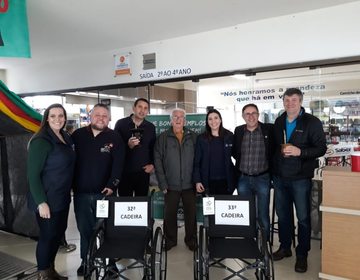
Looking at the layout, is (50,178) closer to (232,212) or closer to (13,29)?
(13,29)

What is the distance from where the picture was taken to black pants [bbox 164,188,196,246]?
2.88 meters

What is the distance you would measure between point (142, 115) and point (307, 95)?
2.26 metres

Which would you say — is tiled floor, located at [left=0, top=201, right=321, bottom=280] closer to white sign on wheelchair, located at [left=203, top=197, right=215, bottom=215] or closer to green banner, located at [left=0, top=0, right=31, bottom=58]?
white sign on wheelchair, located at [left=203, top=197, right=215, bottom=215]

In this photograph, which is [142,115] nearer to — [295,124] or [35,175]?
[35,175]

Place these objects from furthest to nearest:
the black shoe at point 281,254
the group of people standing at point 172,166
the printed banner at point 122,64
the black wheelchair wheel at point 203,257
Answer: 1. the printed banner at point 122,64
2. the black shoe at point 281,254
3. the group of people standing at point 172,166
4. the black wheelchair wheel at point 203,257

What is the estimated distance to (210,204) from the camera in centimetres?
213

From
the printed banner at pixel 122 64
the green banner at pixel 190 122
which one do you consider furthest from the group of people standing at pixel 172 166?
the printed banner at pixel 122 64

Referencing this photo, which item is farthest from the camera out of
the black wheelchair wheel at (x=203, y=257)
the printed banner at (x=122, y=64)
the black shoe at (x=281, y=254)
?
the printed banner at (x=122, y=64)

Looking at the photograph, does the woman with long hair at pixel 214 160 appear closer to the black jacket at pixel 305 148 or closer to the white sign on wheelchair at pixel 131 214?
the black jacket at pixel 305 148

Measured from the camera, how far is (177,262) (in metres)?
2.71

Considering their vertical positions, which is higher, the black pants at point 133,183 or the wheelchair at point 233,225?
the black pants at point 133,183

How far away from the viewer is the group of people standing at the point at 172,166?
211 cm

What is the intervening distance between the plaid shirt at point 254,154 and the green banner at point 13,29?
7.25ft

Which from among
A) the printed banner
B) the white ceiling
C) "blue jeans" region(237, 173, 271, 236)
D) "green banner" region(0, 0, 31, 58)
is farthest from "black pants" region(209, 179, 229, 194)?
the printed banner
